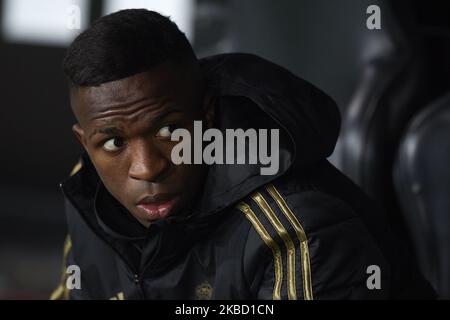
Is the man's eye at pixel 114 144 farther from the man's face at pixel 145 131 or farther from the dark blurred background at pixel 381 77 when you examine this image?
the dark blurred background at pixel 381 77

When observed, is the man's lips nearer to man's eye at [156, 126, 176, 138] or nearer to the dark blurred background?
man's eye at [156, 126, 176, 138]

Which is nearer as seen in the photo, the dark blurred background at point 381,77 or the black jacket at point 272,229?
the black jacket at point 272,229

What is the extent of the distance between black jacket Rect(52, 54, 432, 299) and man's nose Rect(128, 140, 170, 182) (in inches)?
2.0

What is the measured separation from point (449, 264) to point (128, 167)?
0.56 meters

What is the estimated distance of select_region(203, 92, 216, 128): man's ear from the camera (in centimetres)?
76

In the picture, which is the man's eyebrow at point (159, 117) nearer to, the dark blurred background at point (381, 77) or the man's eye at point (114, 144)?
the man's eye at point (114, 144)

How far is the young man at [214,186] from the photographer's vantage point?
69 centimetres

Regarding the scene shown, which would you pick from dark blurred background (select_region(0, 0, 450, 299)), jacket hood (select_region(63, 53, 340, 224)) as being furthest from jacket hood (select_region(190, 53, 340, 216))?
dark blurred background (select_region(0, 0, 450, 299))

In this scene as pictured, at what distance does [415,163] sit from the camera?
1127mm

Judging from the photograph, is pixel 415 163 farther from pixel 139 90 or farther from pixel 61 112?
pixel 61 112

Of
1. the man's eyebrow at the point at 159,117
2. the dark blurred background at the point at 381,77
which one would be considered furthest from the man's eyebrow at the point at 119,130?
the dark blurred background at the point at 381,77

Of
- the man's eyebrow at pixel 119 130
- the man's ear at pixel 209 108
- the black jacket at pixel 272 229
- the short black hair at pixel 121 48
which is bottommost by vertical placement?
the black jacket at pixel 272 229

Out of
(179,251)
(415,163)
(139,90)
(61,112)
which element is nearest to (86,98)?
(139,90)

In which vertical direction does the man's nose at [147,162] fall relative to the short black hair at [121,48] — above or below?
below
